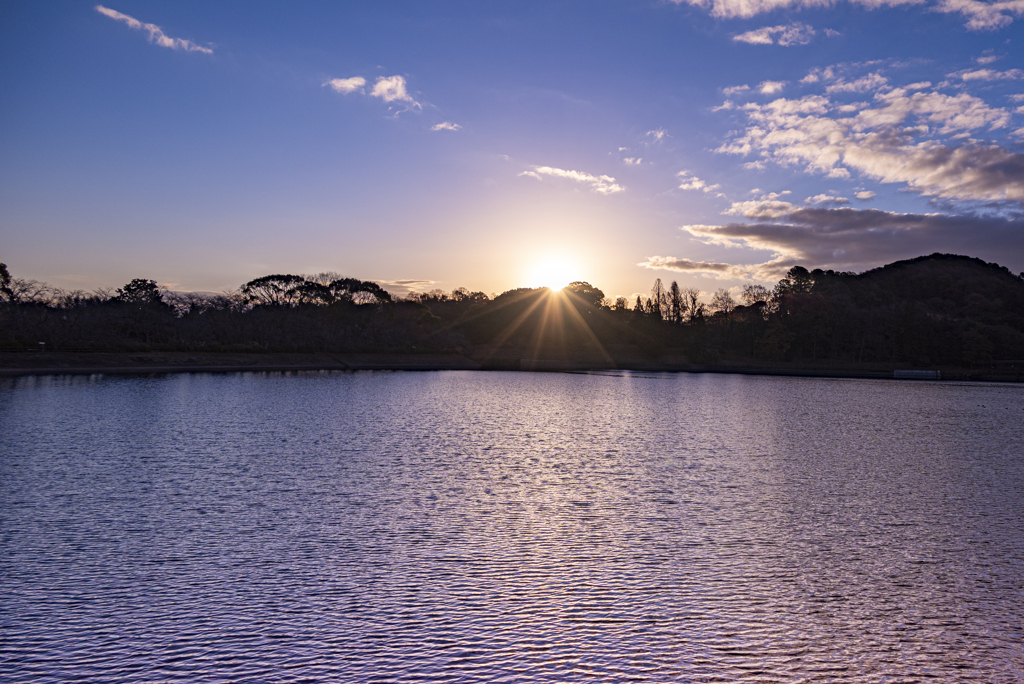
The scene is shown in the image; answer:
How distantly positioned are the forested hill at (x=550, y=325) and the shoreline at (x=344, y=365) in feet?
9.40

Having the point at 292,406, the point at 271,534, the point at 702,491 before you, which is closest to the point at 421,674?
the point at 271,534

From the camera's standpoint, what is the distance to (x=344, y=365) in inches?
3839

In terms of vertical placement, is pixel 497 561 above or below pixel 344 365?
below

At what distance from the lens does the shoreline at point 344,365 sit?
65.1 meters

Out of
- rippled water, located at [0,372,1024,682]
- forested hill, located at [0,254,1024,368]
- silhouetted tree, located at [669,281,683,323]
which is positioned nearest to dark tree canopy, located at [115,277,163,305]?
forested hill, located at [0,254,1024,368]

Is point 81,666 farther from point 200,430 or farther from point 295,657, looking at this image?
point 200,430

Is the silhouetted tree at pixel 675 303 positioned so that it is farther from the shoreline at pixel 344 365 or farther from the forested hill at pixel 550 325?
the shoreline at pixel 344 365

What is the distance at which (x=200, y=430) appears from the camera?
83.6ft

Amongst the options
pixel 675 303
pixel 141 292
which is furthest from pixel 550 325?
pixel 141 292

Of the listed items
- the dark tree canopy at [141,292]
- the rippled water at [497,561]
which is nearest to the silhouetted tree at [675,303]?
the dark tree canopy at [141,292]

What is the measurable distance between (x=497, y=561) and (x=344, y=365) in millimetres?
90956

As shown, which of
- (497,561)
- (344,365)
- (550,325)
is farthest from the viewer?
(550,325)

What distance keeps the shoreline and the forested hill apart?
2864 mm

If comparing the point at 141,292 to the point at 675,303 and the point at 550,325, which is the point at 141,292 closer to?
the point at 550,325
